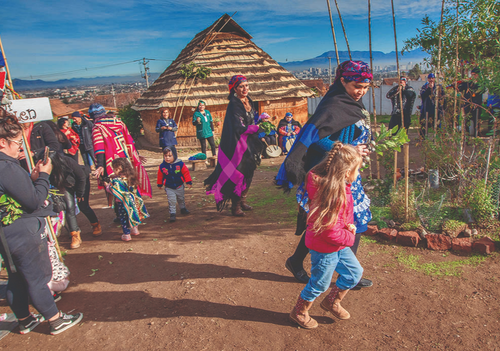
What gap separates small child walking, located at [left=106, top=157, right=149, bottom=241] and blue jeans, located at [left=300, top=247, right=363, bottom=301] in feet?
10.1

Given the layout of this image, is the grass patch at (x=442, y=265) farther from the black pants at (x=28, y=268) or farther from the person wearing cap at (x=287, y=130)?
the person wearing cap at (x=287, y=130)

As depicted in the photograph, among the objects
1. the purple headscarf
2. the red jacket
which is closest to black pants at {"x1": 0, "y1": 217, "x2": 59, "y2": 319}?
the red jacket

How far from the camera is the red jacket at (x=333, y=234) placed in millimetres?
2343

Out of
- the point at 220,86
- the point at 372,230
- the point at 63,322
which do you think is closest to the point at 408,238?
the point at 372,230

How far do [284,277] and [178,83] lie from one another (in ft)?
37.2

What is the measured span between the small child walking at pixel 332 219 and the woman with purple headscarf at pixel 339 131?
0.33 m

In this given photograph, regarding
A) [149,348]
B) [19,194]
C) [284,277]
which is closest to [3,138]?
[19,194]

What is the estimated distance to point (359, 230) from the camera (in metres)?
2.80

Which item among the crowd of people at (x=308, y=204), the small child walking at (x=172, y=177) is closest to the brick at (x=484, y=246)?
the crowd of people at (x=308, y=204)

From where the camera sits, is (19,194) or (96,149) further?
(96,149)

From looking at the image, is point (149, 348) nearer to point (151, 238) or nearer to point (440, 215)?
point (151, 238)

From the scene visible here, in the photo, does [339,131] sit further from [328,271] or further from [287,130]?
[287,130]

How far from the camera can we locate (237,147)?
4961mm

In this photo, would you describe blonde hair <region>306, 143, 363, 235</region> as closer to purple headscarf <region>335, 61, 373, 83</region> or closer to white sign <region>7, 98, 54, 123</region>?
purple headscarf <region>335, 61, 373, 83</region>
